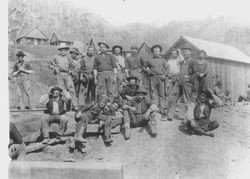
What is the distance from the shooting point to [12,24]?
7637 mm

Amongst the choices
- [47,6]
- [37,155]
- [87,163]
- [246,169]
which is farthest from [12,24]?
[246,169]

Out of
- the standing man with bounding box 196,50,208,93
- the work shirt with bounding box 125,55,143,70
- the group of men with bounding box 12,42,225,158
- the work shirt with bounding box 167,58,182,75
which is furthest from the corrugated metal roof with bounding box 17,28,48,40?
the standing man with bounding box 196,50,208,93

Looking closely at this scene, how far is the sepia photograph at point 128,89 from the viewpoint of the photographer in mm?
6770

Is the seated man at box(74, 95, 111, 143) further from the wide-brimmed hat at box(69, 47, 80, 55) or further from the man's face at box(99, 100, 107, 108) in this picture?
the wide-brimmed hat at box(69, 47, 80, 55)

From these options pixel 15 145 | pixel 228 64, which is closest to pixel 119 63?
pixel 228 64

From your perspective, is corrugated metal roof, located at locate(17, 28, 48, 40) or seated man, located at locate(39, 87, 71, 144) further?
corrugated metal roof, located at locate(17, 28, 48, 40)

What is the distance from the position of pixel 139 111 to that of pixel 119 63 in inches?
43.7

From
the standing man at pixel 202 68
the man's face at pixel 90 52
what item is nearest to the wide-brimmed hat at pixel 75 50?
the man's face at pixel 90 52

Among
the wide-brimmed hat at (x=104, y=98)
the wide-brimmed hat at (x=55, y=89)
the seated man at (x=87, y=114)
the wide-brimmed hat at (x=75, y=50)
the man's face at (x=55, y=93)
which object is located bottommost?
the seated man at (x=87, y=114)

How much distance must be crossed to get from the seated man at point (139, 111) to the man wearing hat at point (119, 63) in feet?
1.50

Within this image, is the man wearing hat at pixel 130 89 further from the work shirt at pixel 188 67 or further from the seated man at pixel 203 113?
the seated man at pixel 203 113

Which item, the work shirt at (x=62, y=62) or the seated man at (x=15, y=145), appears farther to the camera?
the work shirt at (x=62, y=62)

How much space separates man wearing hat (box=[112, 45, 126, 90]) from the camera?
23.9 ft

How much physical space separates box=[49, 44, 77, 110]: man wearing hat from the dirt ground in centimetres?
123
